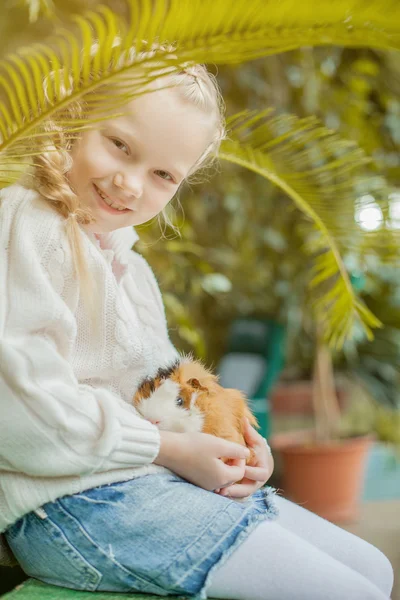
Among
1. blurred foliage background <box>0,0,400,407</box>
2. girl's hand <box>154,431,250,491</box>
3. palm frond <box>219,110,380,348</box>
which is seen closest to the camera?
girl's hand <box>154,431,250,491</box>

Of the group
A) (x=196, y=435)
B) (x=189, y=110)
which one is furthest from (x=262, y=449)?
(x=189, y=110)

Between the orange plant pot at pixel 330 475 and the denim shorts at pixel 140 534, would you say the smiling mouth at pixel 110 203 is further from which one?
the orange plant pot at pixel 330 475

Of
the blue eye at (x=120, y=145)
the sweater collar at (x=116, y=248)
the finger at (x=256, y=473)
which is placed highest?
the blue eye at (x=120, y=145)

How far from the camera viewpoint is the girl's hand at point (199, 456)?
2.59 feet

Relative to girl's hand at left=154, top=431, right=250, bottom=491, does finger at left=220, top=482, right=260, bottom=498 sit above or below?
below

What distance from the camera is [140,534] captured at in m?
0.77

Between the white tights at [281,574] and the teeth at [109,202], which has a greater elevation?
the teeth at [109,202]

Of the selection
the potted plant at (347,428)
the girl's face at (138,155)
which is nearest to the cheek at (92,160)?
the girl's face at (138,155)

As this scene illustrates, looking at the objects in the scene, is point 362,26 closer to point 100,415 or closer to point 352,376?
point 100,415

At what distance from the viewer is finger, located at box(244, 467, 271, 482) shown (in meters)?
0.86

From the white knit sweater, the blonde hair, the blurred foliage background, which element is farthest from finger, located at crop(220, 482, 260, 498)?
the blurred foliage background

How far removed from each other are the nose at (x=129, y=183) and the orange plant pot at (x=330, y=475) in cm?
207

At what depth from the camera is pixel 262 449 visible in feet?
2.96

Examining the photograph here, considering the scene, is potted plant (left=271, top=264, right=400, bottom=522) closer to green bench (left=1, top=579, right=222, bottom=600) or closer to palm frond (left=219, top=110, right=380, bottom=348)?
palm frond (left=219, top=110, right=380, bottom=348)
